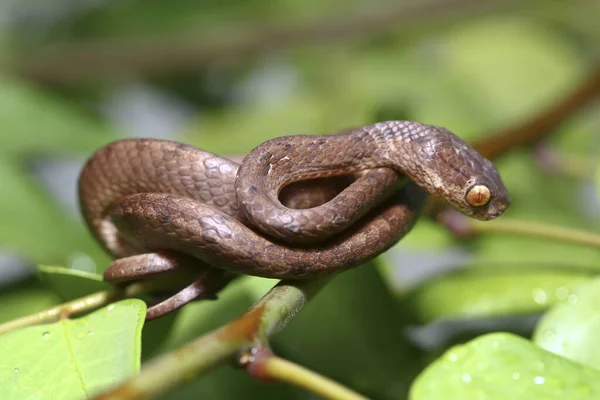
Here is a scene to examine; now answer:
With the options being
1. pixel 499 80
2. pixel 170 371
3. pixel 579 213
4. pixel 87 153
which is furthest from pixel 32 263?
pixel 499 80

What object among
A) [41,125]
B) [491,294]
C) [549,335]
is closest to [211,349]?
[549,335]

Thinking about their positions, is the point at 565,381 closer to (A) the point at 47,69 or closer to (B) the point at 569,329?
(B) the point at 569,329

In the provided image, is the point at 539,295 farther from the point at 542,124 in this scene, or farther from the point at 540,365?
the point at 542,124

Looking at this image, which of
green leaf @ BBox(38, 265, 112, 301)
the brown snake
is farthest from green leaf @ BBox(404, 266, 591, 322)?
green leaf @ BBox(38, 265, 112, 301)

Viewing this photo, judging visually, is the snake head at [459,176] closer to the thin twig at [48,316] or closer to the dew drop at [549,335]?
the dew drop at [549,335]

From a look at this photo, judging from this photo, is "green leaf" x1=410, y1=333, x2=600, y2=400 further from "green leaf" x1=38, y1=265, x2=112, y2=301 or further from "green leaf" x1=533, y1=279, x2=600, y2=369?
"green leaf" x1=38, y1=265, x2=112, y2=301

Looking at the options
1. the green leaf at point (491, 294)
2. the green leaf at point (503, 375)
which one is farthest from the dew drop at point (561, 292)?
the green leaf at point (503, 375)
